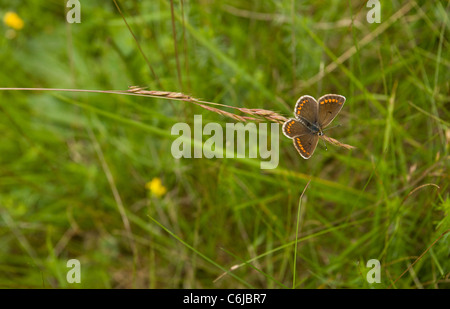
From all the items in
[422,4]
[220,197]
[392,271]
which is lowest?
[392,271]

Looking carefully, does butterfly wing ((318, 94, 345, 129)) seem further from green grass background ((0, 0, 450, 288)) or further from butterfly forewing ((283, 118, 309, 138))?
green grass background ((0, 0, 450, 288))

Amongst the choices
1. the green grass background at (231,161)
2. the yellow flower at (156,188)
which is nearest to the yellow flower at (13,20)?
the green grass background at (231,161)

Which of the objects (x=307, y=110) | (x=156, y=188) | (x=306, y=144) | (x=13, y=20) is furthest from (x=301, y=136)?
(x=13, y=20)

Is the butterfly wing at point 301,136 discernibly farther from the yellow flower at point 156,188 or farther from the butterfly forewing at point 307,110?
the yellow flower at point 156,188

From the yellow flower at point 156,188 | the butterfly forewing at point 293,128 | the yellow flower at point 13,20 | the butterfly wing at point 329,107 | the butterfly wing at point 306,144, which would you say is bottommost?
the yellow flower at point 156,188

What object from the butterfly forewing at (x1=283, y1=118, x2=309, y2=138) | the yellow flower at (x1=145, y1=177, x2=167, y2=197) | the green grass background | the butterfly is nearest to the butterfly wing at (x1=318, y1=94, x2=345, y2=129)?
the butterfly

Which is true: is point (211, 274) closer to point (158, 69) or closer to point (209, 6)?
point (158, 69)
